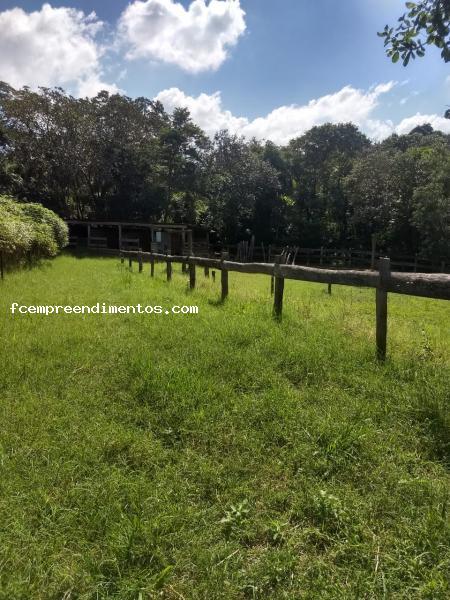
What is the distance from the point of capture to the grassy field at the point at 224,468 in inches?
73.0

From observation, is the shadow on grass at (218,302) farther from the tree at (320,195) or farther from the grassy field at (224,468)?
the tree at (320,195)

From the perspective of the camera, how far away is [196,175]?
114 ft

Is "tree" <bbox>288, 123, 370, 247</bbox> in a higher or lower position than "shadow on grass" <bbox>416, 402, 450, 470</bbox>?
higher

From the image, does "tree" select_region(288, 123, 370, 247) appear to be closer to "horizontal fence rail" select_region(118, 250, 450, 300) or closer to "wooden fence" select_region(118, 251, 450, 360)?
"horizontal fence rail" select_region(118, 250, 450, 300)

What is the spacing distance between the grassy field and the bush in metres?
7.53

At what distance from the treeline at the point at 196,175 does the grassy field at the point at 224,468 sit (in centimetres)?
2651

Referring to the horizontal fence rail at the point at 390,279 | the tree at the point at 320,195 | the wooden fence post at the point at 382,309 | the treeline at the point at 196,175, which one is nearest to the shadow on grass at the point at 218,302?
the horizontal fence rail at the point at 390,279

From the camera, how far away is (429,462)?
2.64 meters

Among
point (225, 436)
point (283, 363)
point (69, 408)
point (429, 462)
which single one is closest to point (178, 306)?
point (283, 363)

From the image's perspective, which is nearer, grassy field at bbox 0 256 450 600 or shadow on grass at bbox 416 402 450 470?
grassy field at bbox 0 256 450 600

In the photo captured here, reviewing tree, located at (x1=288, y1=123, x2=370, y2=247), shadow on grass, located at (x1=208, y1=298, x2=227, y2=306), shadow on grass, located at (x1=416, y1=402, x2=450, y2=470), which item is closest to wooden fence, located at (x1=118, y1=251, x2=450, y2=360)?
shadow on grass, located at (x1=416, y1=402, x2=450, y2=470)

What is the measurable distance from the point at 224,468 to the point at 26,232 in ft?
41.8

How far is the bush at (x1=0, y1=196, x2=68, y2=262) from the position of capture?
11.1 meters

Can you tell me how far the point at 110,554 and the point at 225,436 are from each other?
1198 millimetres
